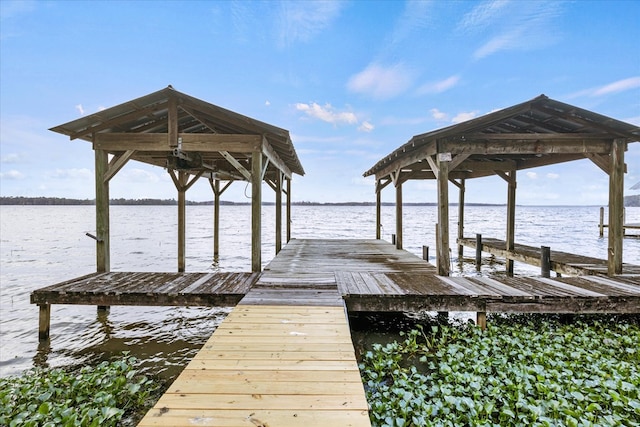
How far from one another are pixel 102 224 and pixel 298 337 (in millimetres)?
5906

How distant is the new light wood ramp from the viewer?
182cm

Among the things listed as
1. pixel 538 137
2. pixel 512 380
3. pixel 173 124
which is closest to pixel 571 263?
pixel 538 137

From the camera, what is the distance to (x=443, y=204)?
6.45m

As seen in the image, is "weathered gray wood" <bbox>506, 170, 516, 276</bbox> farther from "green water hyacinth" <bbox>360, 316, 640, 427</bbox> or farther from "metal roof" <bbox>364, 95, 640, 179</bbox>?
"green water hyacinth" <bbox>360, 316, 640, 427</bbox>

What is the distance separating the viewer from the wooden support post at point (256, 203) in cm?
643

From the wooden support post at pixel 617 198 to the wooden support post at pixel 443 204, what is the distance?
363cm

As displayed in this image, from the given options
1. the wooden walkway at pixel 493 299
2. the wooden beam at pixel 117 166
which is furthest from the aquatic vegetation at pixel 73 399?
the wooden beam at pixel 117 166

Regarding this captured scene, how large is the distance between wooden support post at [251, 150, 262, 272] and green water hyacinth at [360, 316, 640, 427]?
125 inches

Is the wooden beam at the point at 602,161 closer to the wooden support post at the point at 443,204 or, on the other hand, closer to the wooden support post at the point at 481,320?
the wooden support post at the point at 443,204

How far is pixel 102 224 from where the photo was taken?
6.70 m

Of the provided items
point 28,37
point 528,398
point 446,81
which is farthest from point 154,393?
point 446,81

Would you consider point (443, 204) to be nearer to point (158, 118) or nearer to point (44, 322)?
point (158, 118)

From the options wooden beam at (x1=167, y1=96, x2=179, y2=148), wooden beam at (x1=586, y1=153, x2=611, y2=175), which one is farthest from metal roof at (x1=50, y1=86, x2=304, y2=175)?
wooden beam at (x1=586, y1=153, x2=611, y2=175)

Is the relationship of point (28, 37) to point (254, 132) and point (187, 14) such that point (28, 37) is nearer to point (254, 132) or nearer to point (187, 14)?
point (187, 14)
